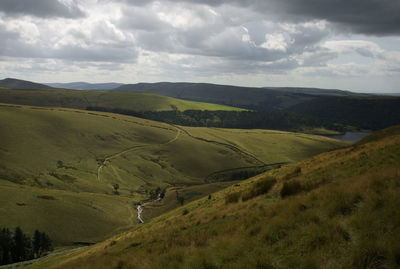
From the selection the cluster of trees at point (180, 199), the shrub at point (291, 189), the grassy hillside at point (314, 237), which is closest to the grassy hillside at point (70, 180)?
the cluster of trees at point (180, 199)

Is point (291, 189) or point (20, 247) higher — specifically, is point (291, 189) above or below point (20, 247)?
above

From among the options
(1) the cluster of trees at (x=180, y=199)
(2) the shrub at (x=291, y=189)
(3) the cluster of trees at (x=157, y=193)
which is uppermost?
(2) the shrub at (x=291, y=189)

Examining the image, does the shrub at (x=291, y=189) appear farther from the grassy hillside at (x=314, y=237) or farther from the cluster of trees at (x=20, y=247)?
the cluster of trees at (x=20, y=247)

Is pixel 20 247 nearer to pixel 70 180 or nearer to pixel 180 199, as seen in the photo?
pixel 180 199

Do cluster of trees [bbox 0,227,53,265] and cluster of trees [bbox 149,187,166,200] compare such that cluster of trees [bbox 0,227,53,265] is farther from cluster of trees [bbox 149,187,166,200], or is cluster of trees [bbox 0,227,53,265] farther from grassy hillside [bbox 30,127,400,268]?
grassy hillside [bbox 30,127,400,268]

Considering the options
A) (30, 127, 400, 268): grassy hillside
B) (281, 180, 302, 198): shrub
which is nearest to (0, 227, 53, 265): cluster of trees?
(30, 127, 400, 268): grassy hillside

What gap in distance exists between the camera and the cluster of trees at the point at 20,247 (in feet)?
233

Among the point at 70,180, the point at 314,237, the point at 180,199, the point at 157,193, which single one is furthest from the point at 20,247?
the point at 157,193

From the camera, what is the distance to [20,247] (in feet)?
239

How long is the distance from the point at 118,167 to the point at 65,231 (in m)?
83.9

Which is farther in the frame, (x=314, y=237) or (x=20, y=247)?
(x=20, y=247)

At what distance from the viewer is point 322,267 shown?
291 inches

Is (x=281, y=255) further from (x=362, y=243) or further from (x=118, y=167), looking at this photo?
(x=118, y=167)

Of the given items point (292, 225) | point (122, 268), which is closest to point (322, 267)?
point (292, 225)
